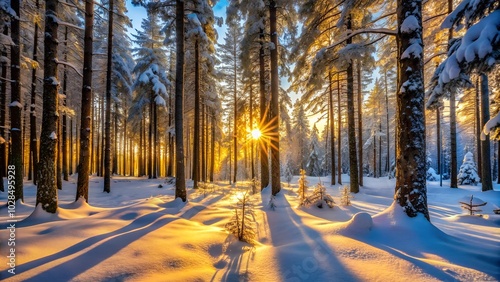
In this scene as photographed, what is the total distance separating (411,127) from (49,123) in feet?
27.4

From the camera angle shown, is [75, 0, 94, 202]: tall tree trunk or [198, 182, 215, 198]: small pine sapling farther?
[198, 182, 215, 198]: small pine sapling

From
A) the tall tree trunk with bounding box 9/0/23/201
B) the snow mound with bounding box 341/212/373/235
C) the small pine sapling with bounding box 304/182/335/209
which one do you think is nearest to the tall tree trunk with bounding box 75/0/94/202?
the tall tree trunk with bounding box 9/0/23/201

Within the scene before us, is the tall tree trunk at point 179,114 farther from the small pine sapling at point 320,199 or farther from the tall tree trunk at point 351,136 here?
the tall tree trunk at point 351,136

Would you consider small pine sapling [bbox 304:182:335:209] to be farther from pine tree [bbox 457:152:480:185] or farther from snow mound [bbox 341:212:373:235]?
pine tree [bbox 457:152:480:185]

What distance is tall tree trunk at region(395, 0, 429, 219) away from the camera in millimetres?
4312

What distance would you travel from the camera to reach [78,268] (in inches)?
107

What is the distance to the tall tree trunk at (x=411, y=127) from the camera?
170 inches

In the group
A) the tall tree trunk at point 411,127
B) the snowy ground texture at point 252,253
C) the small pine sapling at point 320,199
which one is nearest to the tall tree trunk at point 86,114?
the snowy ground texture at point 252,253

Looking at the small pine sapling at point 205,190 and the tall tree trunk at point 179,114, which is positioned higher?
the tall tree trunk at point 179,114

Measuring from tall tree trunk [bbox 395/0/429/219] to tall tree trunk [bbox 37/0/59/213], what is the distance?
8.12 meters

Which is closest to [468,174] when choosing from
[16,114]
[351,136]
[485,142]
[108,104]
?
[485,142]

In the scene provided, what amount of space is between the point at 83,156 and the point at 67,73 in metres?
12.5

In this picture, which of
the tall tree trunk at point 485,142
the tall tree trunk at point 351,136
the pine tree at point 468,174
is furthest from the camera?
the pine tree at point 468,174

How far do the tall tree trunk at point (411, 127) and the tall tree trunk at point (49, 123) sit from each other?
8120mm
